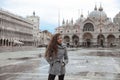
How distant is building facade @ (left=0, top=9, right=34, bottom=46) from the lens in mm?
82688

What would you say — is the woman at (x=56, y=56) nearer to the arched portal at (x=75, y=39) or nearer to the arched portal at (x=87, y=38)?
the arched portal at (x=87, y=38)

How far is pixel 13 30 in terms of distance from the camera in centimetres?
9419

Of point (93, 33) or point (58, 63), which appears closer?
point (58, 63)

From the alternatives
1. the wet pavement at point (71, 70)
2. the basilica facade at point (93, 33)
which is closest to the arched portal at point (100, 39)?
the basilica facade at point (93, 33)

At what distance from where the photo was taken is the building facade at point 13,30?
271ft

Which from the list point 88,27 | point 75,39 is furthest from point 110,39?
point 75,39

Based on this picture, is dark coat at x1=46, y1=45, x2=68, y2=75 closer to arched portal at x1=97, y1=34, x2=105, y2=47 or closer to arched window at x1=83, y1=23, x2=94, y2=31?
arched portal at x1=97, y1=34, x2=105, y2=47

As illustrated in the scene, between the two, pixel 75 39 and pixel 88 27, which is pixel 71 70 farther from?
pixel 75 39

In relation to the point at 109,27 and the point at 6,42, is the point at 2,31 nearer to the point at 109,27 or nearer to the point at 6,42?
the point at 6,42

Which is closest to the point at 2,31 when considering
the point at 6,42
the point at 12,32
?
the point at 6,42

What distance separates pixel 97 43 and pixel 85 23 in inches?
A: 435

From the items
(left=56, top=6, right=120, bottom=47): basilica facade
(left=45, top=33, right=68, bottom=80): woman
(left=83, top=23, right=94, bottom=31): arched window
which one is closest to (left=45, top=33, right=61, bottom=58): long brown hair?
(left=45, top=33, right=68, bottom=80): woman

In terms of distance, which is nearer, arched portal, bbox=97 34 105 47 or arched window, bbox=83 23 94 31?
arched portal, bbox=97 34 105 47

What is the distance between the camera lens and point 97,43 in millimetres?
120750
